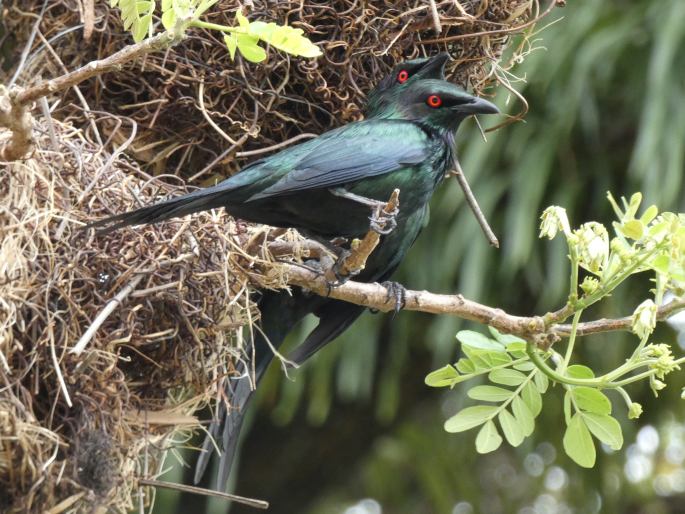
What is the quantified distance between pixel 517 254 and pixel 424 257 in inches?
18.6

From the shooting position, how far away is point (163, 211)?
228cm

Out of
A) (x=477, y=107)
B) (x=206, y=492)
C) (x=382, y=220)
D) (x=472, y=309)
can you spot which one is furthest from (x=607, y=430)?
(x=477, y=107)

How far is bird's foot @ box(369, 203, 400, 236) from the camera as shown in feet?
7.75

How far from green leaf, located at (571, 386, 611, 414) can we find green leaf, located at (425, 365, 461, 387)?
231 millimetres

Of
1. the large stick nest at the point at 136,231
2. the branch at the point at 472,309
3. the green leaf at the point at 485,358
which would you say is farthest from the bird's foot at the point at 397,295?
the green leaf at the point at 485,358

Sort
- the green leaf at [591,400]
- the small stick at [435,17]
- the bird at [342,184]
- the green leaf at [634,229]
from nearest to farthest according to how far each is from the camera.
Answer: the green leaf at [634,229], the green leaf at [591,400], the bird at [342,184], the small stick at [435,17]

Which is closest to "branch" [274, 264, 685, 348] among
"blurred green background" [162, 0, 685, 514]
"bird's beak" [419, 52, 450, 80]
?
"bird's beak" [419, 52, 450, 80]

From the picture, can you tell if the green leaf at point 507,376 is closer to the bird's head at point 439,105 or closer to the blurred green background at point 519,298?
the bird's head at point 439,105

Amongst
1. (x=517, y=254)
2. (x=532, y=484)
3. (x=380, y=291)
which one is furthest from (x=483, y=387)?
(x=532, y=484)

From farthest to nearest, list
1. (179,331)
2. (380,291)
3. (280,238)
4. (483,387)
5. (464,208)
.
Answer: (464,208)
(280,238)
(380,291)
(179,331)
(483,387)

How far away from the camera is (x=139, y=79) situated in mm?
2752

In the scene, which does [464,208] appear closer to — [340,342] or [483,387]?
[340,342]

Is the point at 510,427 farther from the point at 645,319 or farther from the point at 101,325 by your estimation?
the point at 101,325

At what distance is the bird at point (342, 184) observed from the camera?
246cm
